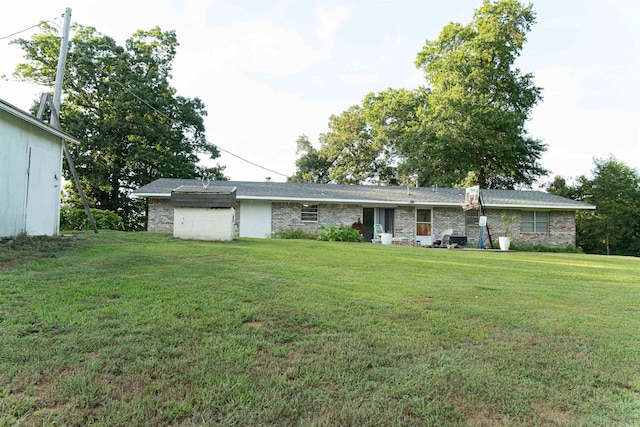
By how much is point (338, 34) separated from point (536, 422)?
16.4m

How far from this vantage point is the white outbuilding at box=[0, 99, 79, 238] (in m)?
7.08

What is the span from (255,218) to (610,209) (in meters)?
24.3

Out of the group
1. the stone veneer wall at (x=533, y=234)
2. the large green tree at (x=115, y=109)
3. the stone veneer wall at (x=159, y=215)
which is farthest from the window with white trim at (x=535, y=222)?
the large green tree at (x=115, y=109)

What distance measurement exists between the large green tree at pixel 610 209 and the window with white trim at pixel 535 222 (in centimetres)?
919

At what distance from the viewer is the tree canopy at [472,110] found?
981 inches

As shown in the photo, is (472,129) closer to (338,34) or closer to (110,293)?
(338,34)

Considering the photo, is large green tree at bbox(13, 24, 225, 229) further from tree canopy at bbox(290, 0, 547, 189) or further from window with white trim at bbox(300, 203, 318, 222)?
tree canopy at bbox(290, 0, 547, 189)

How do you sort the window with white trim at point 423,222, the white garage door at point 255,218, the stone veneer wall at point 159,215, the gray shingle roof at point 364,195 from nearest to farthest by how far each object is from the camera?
the stone veneer wall at point 159,215 → the gray shingle roof at point 364,195 → the white garage door at point 255,218 → the window with white trim at point 423,222

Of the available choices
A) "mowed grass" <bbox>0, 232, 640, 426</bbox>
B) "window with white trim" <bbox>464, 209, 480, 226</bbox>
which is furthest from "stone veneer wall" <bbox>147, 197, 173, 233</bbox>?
"window with white trim" <bbox>464, 209, 480, 226</bbox>

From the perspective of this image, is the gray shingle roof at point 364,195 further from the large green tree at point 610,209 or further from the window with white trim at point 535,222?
the large green tree at point 610,209

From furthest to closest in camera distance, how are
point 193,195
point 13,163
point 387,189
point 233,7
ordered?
point 387,189 → point 233,7 → point 193,195 → point 13,163

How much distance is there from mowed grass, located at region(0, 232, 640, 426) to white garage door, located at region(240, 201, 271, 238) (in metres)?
12.3

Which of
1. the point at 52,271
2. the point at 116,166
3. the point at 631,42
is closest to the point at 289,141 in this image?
the point at 116,166

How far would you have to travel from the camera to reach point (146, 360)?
2516 mm
